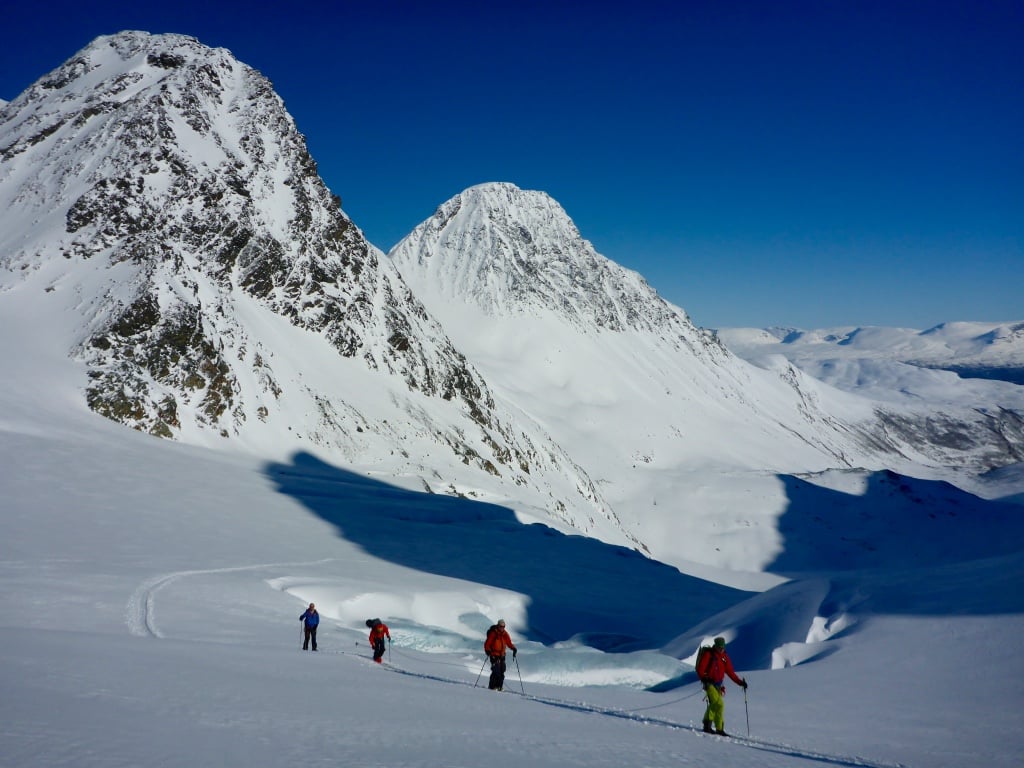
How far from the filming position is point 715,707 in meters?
11.1

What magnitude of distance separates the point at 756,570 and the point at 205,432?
64.4 m

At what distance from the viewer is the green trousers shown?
434 inches

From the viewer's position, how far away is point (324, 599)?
24.0 metres

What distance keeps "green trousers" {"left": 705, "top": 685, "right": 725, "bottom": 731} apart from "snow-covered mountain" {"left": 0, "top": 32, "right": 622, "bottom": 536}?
159 ft

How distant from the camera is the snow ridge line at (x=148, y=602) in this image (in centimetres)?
1515

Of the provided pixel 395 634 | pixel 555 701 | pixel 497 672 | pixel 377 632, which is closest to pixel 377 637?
pixel 377 632

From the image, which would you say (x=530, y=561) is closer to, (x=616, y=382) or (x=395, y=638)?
(x=395, y=638)

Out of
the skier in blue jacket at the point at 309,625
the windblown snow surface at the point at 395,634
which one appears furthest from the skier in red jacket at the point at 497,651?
the skier in blue jacket at the point at 309,625

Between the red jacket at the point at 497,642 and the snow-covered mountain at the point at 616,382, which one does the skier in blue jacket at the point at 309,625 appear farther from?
the snow-covered mountain at the point at 616,382

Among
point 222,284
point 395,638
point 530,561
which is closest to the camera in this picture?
point 395,638

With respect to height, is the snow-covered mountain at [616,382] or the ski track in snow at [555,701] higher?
the snow-covered mountain at [616,382]

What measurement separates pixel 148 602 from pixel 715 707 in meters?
14.3

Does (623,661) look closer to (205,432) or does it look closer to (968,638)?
(968,638)

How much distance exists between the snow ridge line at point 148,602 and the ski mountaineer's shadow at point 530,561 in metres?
12.6
